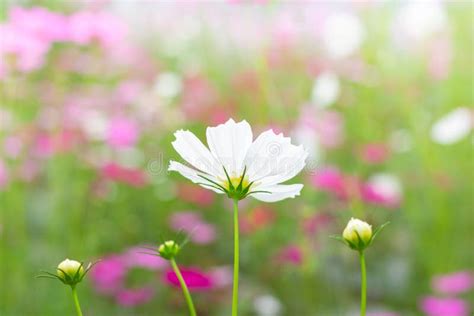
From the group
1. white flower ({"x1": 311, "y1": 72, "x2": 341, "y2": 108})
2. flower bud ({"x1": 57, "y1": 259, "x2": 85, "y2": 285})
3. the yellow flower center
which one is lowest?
flower bud ({"x1": 57, "y1": 259, "x2": 85, "y2": 285})

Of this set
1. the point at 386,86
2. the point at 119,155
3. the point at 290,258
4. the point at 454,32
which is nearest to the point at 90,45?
the point at 119,155

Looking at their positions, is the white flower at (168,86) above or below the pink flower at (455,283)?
above

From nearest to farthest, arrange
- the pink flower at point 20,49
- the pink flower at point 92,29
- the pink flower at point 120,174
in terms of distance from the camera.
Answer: the pink flower at point 20,49, the pink flower at point 92,29, the pink flower at point 120,174

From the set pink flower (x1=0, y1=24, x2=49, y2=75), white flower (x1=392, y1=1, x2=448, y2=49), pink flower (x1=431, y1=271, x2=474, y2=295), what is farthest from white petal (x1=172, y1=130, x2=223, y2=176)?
white flower (x1=392, y1=1, x2=448, y2=49)

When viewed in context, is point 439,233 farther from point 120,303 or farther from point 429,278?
point 120,303

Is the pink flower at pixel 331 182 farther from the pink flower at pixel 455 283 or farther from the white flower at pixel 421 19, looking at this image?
the white flower at pixel 421 19

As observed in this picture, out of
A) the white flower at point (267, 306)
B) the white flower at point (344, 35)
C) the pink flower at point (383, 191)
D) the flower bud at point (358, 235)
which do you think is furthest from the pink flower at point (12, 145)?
the flower bud at point (358, 235)

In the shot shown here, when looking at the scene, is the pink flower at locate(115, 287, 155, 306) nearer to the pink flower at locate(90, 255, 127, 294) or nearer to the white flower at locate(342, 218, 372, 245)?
the pink flower at locate(90, 255, 127, 294)

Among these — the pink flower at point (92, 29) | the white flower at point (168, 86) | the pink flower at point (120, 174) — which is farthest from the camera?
the white flower at point (168, 86)
